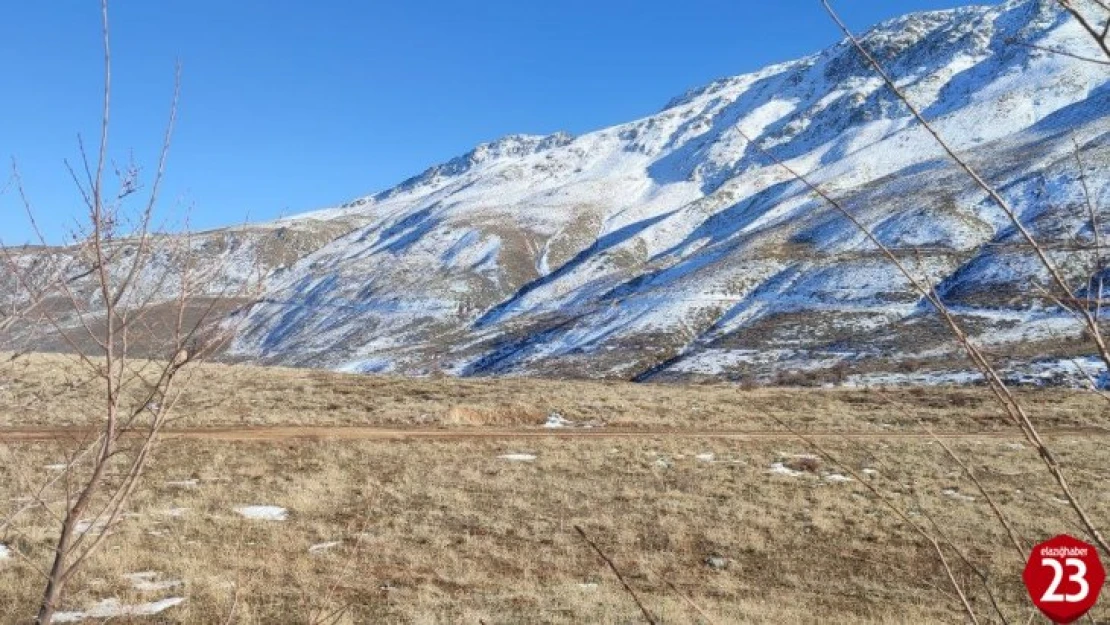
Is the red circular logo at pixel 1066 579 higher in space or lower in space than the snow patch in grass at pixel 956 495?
higher

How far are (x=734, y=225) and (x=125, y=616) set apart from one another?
148012mm

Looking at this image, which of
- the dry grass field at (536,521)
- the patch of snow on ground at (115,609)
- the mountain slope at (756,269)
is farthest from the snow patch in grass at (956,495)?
the mountain slope at (756,269)

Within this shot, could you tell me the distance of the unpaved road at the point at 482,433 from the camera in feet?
74.7

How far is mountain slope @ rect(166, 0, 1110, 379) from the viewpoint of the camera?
82.1 metres

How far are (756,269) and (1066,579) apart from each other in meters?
109

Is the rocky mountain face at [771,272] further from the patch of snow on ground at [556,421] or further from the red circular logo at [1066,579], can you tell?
the red circular logo at [1066,579]

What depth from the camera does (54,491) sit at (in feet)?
44.2

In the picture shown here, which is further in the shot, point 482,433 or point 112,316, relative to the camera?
point 482,433

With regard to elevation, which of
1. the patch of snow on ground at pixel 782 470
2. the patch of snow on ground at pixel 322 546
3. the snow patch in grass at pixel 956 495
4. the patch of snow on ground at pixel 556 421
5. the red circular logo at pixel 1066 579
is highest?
the red circular logo at pixel 1066 579

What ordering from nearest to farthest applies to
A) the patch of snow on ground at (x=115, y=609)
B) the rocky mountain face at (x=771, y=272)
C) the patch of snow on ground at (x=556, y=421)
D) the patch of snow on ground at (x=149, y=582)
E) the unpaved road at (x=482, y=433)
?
the patch of snow on ground at (x=115, y=609) < the patch of snow on ground at (x=149, y=582) < the unpaved road at (x=482, y=433) < the patch of snow on ground at (x=556, y=421) < the rocky mountain face at (x=771, y=272)

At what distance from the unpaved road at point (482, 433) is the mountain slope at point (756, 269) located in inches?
483

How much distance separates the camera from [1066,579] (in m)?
1.71

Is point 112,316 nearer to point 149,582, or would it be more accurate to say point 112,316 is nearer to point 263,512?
point 149,582

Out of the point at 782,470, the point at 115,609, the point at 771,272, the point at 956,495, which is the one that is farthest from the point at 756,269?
the point at 115,609
